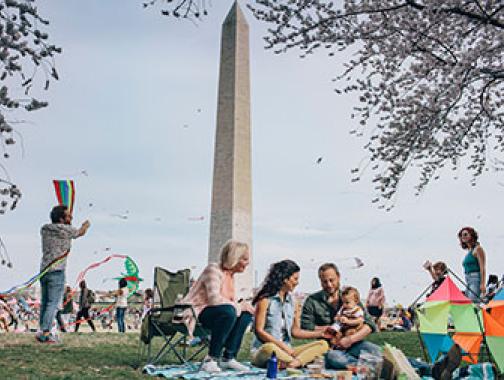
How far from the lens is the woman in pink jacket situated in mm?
4992

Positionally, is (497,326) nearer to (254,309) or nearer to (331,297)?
(331,297)

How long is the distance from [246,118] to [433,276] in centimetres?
815

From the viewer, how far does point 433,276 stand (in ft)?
23.2

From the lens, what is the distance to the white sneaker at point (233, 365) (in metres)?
5.09

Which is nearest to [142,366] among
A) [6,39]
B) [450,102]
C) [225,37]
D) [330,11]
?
[6,39]

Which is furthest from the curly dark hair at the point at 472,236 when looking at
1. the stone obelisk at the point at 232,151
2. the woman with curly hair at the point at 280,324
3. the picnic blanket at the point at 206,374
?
the stone obelisk at the point at 232,151

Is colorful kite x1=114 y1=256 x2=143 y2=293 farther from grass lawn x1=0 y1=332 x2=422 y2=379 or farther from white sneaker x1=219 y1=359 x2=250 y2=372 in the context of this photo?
white sneaker x1=219 y1=359 x2=250 y2=372

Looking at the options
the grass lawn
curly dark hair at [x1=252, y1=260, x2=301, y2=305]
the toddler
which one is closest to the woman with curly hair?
curly dark hair at [x1=252, y1=260, x2=301, y2=305]

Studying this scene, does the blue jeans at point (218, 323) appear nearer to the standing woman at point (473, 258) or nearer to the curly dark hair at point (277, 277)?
the curly dark hair at point (277, 277)

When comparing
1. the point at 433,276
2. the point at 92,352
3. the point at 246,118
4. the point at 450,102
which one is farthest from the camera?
the point at 246,118

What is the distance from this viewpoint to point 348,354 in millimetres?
5008

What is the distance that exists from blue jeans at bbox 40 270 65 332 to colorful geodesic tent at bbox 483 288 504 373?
13.4 ft

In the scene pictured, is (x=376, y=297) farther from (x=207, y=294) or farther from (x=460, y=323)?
(x=207, y=294)

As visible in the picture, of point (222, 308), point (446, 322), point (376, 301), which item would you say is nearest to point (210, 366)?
point (222, 308)
